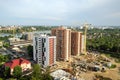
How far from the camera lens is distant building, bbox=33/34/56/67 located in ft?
52.0

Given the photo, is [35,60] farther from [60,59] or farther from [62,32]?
[62,32]

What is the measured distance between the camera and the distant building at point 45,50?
→ 1586cm

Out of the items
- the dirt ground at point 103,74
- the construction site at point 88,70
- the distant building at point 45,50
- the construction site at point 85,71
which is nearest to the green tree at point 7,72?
the construction site at point 85,71

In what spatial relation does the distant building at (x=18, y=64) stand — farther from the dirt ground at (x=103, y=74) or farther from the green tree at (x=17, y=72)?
the dirt ground at (x=103, y=74)

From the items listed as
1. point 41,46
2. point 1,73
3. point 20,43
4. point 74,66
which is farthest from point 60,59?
point 20,43

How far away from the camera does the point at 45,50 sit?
15898mm

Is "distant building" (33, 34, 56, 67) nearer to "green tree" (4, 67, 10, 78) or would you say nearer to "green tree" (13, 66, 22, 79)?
"green tree" (13, 66, 22, 79)

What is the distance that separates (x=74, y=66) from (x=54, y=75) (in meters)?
4.64

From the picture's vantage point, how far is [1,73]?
13.7 meters

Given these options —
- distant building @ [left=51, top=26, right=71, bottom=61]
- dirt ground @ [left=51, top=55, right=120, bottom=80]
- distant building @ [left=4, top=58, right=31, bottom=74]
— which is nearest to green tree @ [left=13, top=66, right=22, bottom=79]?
distant building @ [left=4, top=58, right=31, bottom=74]

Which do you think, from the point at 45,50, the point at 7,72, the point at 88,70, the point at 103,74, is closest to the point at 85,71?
the point at 88,70

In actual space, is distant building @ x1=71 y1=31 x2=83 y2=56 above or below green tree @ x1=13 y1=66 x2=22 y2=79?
above

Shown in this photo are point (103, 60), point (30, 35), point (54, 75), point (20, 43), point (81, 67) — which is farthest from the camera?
point (30, 35)

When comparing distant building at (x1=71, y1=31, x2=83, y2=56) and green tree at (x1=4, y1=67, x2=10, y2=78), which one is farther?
distant building at (x1=71, y1=31, x2=83, y2=56)
